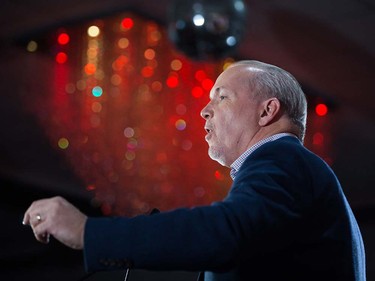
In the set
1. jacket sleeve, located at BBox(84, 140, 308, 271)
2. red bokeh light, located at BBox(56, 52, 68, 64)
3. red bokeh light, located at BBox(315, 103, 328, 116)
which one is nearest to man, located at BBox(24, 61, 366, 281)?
jacket sleeve, located at BBox(84, 140, 308, 271)

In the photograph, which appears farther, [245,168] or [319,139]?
[319,139]

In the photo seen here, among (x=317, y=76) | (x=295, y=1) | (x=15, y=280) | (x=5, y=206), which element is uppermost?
(x=295, y=1)

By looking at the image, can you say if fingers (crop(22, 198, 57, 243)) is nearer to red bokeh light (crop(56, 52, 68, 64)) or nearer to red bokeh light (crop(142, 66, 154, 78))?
red bokeh light (crop(56, 52, 68, 64))

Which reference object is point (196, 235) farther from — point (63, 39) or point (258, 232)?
point (63, 39)

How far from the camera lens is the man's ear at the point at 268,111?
1.27m

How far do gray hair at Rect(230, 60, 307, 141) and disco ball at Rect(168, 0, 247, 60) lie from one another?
62.1 inches

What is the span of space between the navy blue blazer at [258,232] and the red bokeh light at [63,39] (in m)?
3.16

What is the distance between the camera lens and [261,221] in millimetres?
989

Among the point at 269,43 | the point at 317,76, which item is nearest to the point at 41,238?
the point at 269,43

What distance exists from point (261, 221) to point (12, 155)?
11.8 ft

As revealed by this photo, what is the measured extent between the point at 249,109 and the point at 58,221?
429 millimetres

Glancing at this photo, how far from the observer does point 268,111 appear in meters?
1.27

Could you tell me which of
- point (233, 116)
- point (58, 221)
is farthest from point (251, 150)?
point (58, 221)

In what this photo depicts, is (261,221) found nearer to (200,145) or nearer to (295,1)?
(295,1)
